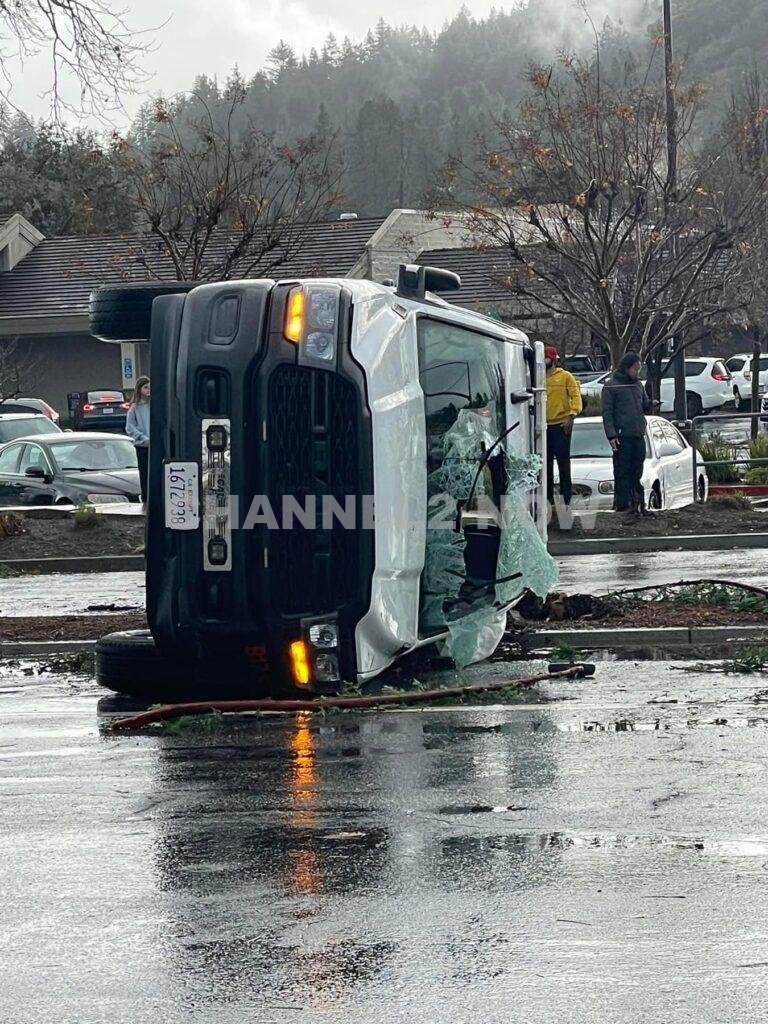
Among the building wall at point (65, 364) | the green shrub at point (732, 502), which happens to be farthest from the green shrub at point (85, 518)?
the building wall at point (65, 364)

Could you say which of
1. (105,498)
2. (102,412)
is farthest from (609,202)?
(102,412)

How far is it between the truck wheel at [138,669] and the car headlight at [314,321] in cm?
189

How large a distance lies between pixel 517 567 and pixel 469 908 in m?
5.42

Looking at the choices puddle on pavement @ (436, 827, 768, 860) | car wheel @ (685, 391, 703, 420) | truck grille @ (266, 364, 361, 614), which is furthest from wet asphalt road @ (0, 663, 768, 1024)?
car wheel @ (685, 391, 703, 420)

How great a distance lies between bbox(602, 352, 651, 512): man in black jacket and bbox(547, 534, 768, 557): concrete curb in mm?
1086

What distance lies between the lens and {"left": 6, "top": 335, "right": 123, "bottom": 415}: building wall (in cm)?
5197

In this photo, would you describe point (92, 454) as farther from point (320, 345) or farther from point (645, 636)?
point (320, 345)

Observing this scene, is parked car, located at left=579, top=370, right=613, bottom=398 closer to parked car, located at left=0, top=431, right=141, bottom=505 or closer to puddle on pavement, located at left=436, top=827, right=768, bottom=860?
parked car, located at left=0, top=431, right=141, bottom=505

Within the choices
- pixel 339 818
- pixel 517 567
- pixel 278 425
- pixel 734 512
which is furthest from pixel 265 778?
pixel 734 512

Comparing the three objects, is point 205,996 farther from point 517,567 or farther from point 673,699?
point 517,567

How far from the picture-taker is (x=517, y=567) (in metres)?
10.5

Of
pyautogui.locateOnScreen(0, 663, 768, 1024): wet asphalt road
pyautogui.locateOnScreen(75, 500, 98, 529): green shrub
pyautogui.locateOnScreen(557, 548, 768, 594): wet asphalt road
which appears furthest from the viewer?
pyautogui.locateOnScreen(75, 500, 98, 529): green shrub

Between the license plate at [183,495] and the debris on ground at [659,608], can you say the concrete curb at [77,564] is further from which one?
the license plate at [183,495]

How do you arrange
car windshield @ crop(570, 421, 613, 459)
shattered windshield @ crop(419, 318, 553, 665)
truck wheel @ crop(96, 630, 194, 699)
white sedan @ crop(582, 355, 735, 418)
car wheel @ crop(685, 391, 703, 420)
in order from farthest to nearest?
white sedan @ crop(582, 355, 735, 418) → car wheel @ crop(685, 391, 703, 420) → car windshield @ crop(570, 421, 613, 459) → shattered windshield @ crop(419, 318, 553, 665) → truck wheel @ crop(96, 630, 194, 699)
